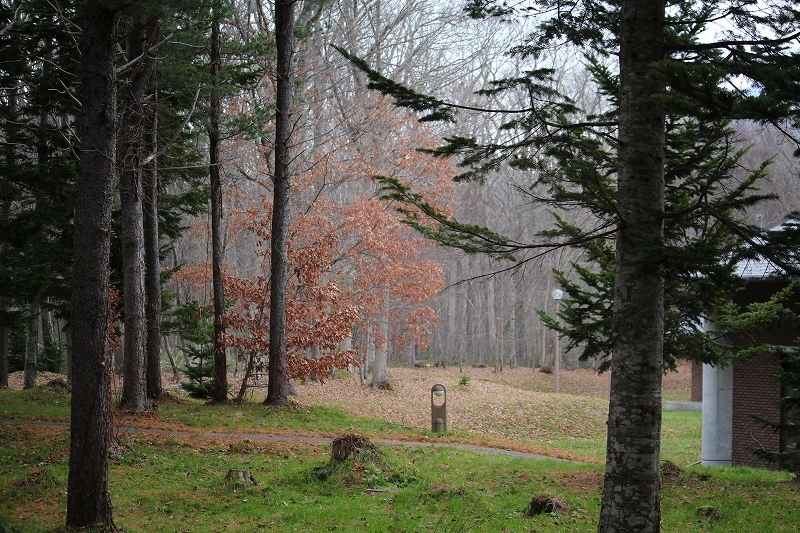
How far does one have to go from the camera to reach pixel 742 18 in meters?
5.63

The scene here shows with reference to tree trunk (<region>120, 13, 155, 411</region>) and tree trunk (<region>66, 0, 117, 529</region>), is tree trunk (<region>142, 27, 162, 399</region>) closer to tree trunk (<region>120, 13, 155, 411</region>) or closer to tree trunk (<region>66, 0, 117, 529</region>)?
tree trunk (<region>120, 13, 155, 411</region>)

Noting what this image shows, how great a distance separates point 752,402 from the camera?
16844 millimetres

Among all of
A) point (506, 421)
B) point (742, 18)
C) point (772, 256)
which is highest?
point (742, 18)

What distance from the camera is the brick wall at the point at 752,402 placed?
16.6 m

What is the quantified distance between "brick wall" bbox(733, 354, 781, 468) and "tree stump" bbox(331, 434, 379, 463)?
1063 cm

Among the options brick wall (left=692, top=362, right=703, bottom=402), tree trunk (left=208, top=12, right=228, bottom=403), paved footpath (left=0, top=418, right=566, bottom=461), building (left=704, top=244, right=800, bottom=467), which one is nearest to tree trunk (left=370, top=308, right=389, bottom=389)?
tree trunk (left=208, top=12, right=228, bottom=403)

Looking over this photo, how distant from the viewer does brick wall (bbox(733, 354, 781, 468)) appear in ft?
54.5

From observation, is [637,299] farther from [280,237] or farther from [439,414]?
[280,237]

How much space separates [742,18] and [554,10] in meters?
1.93

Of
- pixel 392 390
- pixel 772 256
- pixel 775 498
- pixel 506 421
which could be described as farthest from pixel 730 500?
pixel 392 390

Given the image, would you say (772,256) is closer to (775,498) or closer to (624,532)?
(624,532)

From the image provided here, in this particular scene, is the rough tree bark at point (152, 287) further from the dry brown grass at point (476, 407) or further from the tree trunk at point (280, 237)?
the dry brown grass at point (476, 407)

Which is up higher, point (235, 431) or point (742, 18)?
point (742, 18)

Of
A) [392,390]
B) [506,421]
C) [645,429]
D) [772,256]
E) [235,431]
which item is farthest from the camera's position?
[392,390]
